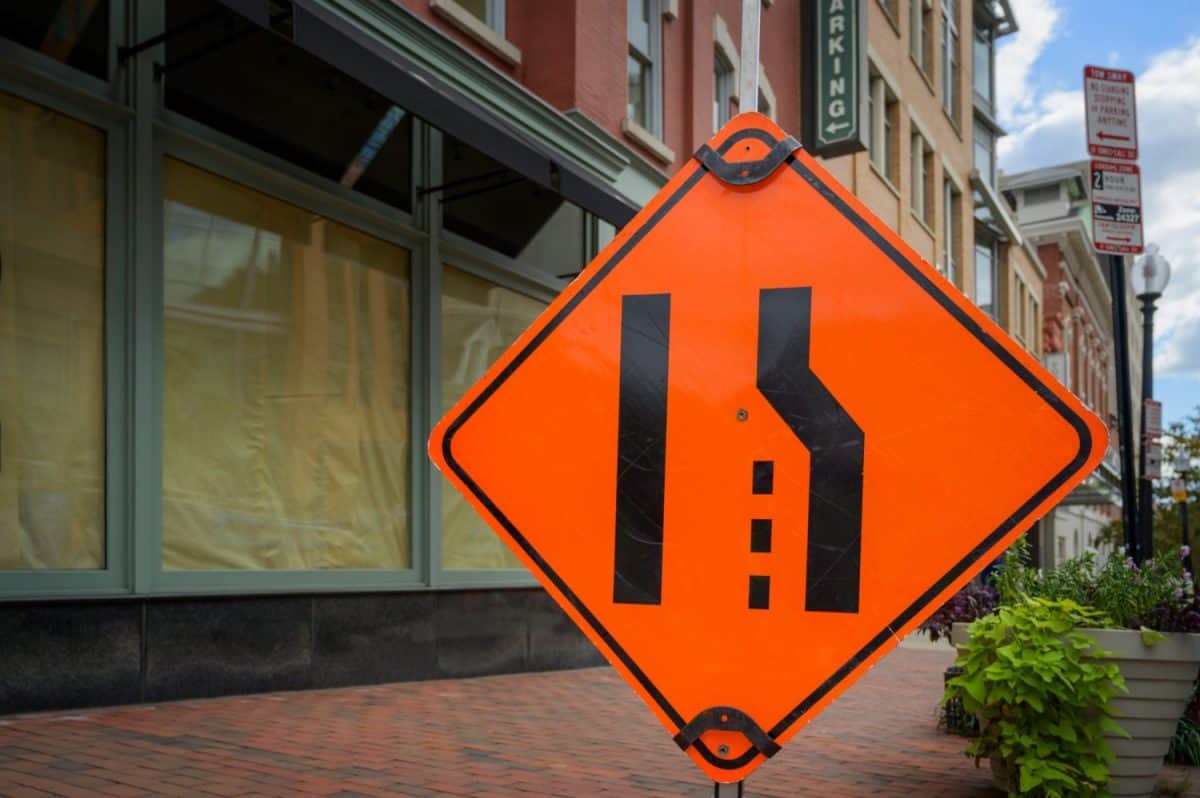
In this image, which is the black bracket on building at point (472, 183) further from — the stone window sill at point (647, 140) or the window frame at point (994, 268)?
the window frame at point (994, 268)

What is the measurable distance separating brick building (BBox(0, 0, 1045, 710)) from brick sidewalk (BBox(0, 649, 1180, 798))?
67cm

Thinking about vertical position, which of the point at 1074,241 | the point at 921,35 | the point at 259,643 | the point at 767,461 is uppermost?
the point at 921,35

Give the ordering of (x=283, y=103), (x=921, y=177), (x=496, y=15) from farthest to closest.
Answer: (x=921, y=177), (x=496, y=15), (x=283, y=103)

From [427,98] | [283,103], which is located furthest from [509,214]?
[427,98]

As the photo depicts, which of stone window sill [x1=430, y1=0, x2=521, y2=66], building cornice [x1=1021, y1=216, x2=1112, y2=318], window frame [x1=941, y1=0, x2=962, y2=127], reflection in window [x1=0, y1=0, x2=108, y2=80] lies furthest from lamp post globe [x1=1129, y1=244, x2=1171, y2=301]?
building cornice [x1=1021, y1=216, x2=1112, y2=318]

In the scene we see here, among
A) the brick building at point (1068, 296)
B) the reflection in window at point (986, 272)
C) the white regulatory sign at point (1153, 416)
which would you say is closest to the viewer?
the white regulatory sign at point (1153, 416)

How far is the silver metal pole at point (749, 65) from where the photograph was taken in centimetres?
269

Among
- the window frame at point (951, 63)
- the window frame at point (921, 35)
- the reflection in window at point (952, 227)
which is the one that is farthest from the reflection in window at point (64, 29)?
the window frame at point (951, 63)

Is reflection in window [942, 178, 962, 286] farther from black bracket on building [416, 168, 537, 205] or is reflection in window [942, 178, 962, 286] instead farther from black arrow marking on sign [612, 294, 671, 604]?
black arrow marking on sign [612, 294, 671, 604]

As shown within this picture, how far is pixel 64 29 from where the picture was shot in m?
6.81

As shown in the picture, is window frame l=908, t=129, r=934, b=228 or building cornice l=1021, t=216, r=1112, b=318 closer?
window frame l=908, t=129, r=934, b=228

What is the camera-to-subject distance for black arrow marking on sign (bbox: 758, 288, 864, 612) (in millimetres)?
2443

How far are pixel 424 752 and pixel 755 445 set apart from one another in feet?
12.7

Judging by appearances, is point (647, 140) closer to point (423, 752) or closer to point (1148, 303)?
point (1148, 303)
